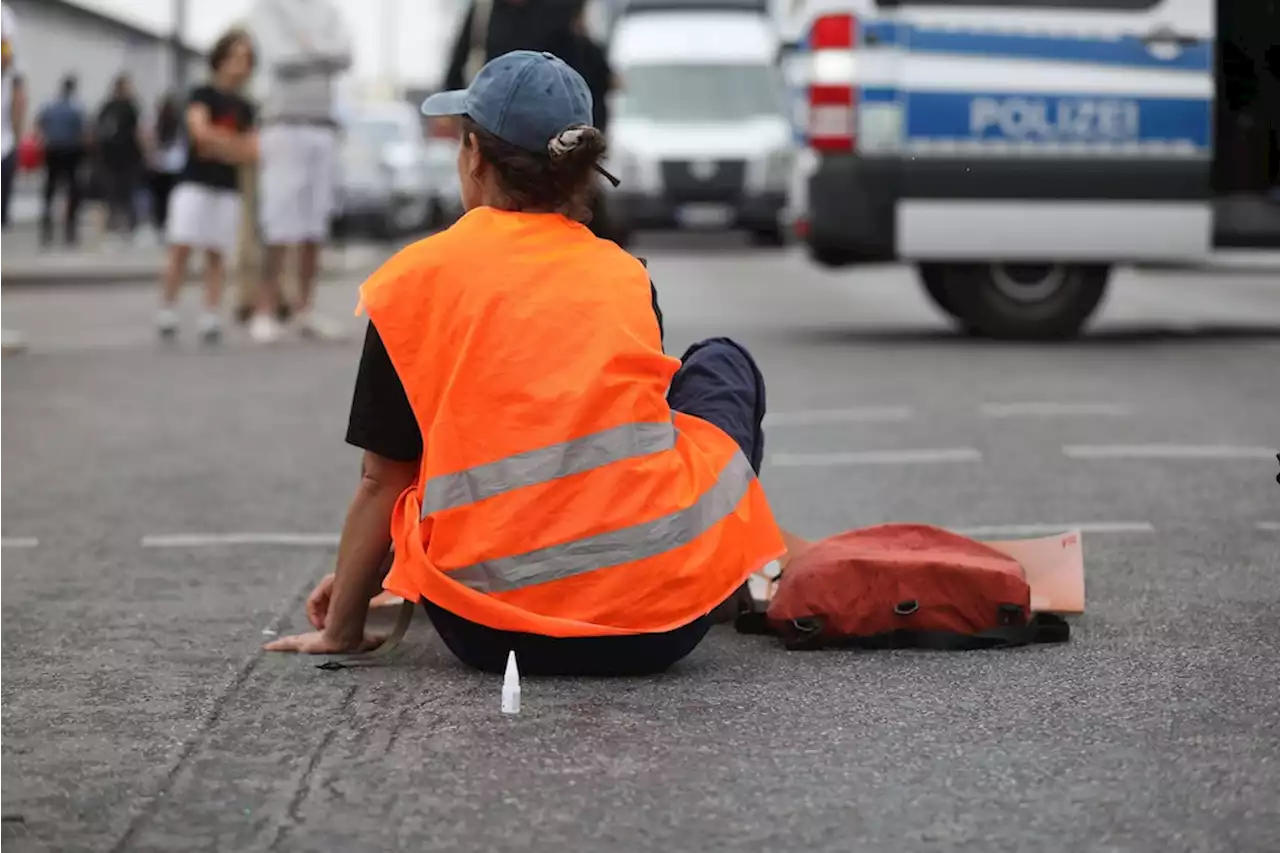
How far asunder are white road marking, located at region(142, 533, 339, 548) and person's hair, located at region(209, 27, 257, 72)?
735cm

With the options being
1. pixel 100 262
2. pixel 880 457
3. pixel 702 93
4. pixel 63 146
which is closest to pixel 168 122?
pixel 63 146

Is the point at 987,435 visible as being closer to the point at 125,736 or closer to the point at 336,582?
the point at 336,582

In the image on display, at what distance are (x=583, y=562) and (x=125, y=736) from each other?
0.91 m

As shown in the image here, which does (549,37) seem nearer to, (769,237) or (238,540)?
(238,540)

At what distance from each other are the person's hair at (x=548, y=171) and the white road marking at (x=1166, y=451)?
3.99m

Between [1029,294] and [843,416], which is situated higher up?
[1029,294]

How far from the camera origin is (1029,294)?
13.3 metres

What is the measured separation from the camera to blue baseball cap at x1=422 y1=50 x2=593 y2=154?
16.0ft

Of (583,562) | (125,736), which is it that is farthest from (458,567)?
(125,736)

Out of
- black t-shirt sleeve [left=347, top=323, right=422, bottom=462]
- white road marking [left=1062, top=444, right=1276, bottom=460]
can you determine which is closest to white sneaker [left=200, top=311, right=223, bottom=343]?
white road marking [left=1062, top=444, right=1276, bottom=460]

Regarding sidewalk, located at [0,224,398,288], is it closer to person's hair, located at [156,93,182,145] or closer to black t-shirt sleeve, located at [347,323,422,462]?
person's hair, located at [156,93,182,145]

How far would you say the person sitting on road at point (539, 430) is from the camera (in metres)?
4.80

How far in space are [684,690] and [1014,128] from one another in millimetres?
8165

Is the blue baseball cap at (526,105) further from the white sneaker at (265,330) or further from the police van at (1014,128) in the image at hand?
the white sneaker at (265,330)
